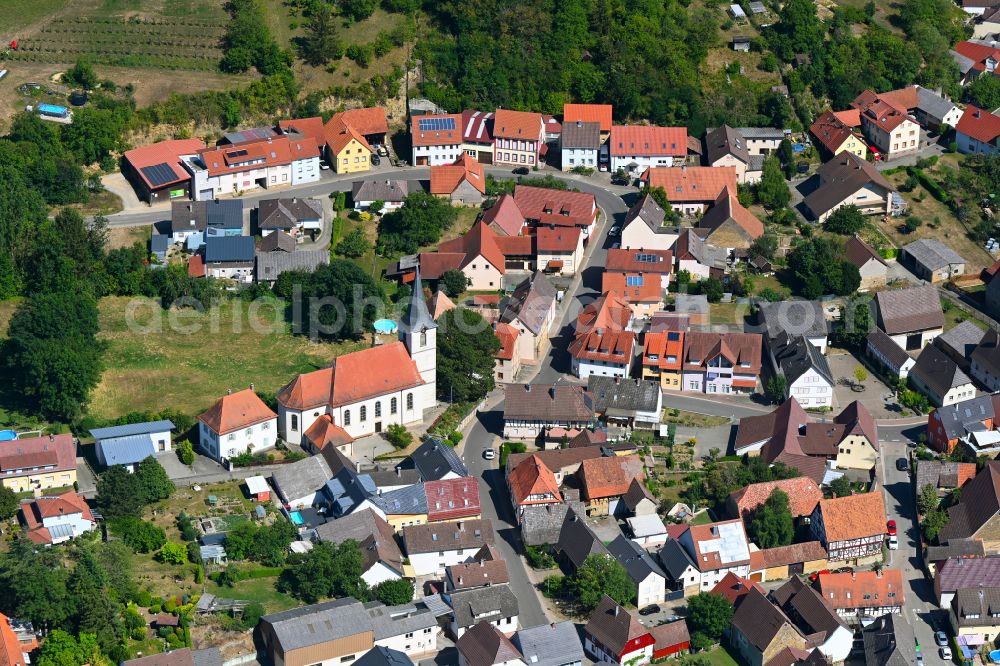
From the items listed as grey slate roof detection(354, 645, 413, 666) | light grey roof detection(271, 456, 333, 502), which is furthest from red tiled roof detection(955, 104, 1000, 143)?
grey slate roof detection(354, 645, 413, 666)

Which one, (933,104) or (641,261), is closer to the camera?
(641,261)

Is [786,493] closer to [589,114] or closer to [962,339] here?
[962,339]

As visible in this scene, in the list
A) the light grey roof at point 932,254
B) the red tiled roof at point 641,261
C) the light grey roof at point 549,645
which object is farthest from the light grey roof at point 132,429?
the light grey roof at point 932,254

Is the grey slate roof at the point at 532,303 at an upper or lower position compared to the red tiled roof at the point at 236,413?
lower

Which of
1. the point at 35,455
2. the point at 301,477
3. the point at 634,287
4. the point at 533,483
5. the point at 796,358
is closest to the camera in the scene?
the point at 35,455

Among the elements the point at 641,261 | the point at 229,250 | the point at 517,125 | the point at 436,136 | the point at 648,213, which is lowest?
the point at 641,261

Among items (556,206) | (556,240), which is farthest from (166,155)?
(556,240)

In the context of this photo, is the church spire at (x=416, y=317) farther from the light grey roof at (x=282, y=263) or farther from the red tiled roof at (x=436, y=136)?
the red tiled roof at (x=436, y=136)
